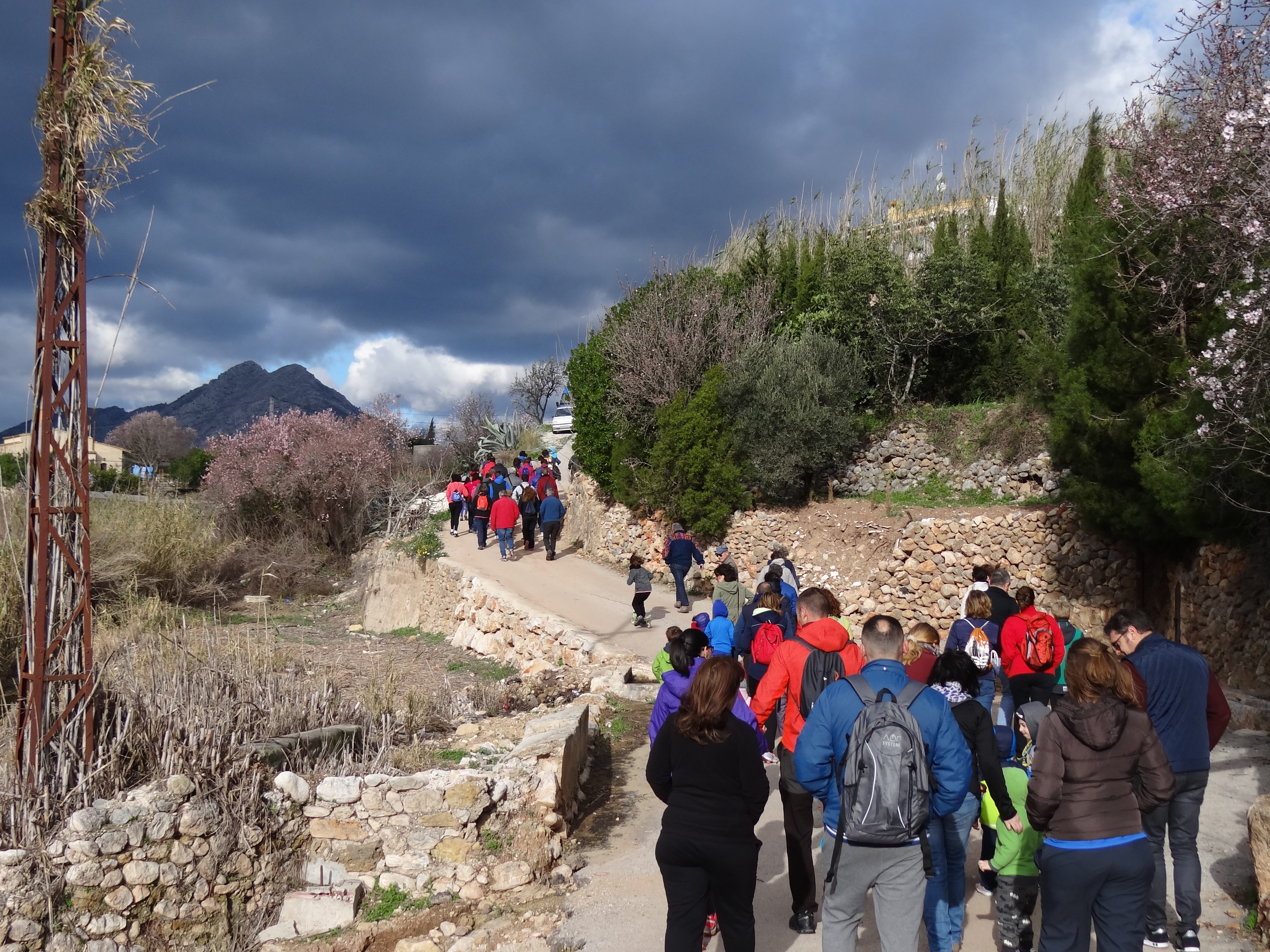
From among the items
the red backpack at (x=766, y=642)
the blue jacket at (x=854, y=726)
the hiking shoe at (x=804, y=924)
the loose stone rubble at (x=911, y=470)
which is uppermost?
the loose stone rubble at (x=911, y=470)

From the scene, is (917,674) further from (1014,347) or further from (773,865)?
(1014,347)

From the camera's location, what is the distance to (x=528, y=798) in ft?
18.6

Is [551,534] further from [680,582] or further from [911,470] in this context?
[911,470]

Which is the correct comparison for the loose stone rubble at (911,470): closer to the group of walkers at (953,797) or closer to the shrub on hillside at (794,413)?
the shrub on hillside at (794,413)

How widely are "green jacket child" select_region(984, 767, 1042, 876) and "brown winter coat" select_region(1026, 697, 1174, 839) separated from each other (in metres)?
0.62

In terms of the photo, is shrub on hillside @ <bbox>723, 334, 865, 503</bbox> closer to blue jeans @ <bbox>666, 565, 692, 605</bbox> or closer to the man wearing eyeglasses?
blue jeans @ <bbox>666, 565, 692, 605</bbox>

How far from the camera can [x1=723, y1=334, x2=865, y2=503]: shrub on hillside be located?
16.7 metres

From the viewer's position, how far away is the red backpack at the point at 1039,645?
610 cm

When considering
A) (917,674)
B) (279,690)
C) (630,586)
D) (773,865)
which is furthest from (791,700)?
(630,586)

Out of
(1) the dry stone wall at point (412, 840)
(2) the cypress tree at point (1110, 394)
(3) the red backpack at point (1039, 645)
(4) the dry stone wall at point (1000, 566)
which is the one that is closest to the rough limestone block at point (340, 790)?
(1) the dry stone wall at point (412, 840)

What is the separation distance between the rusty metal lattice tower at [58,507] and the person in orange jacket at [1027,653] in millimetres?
6420

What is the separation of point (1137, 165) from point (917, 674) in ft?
29.1

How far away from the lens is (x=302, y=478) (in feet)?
72.8

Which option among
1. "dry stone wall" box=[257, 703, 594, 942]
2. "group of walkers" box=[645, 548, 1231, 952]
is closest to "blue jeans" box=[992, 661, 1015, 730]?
"group of walkers" box=[645, 548, 1231, 952]
